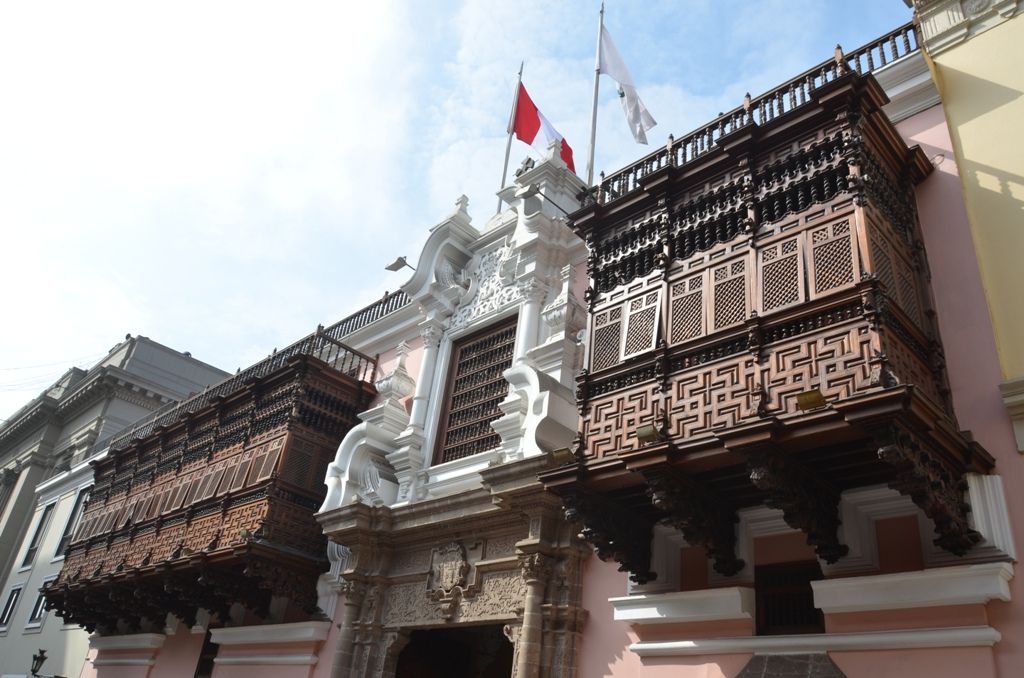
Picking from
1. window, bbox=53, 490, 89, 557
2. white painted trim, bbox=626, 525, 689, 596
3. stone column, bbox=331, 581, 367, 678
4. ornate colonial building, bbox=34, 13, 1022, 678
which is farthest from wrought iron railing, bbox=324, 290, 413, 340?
window, bbox=53, 490, 89, 557

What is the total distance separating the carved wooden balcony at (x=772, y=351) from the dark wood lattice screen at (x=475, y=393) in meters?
2.90

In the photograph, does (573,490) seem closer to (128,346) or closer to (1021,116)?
(1021,116)

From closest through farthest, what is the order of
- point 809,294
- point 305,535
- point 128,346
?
point 809,294 < point 305,535 < point 128,346

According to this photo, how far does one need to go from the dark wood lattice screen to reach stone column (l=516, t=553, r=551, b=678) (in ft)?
7.63

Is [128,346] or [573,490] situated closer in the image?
[573,490]

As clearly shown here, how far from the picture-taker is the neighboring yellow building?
7.17m

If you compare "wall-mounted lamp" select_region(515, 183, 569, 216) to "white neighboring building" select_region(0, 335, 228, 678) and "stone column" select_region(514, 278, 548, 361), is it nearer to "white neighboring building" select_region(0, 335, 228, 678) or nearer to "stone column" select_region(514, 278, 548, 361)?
"stone column" select_region(514, 278, 548, 361)

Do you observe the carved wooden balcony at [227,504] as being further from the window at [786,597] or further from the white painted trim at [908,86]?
the white painted trim at [908,86]

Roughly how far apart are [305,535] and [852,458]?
8.41 meters

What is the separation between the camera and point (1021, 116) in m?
7.95

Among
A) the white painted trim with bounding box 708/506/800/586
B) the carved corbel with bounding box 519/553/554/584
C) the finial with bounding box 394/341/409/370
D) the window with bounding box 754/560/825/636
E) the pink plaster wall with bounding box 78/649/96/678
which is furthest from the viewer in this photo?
the pink plaster wall with bounding box 78/649/96/678

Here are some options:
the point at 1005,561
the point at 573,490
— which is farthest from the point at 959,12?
the point at 573,490

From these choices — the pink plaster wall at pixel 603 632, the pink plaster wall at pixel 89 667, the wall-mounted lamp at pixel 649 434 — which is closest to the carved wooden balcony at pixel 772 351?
the wall-mounted lamp at pixel 649 434

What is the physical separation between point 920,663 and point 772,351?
Answer: 2.63m
